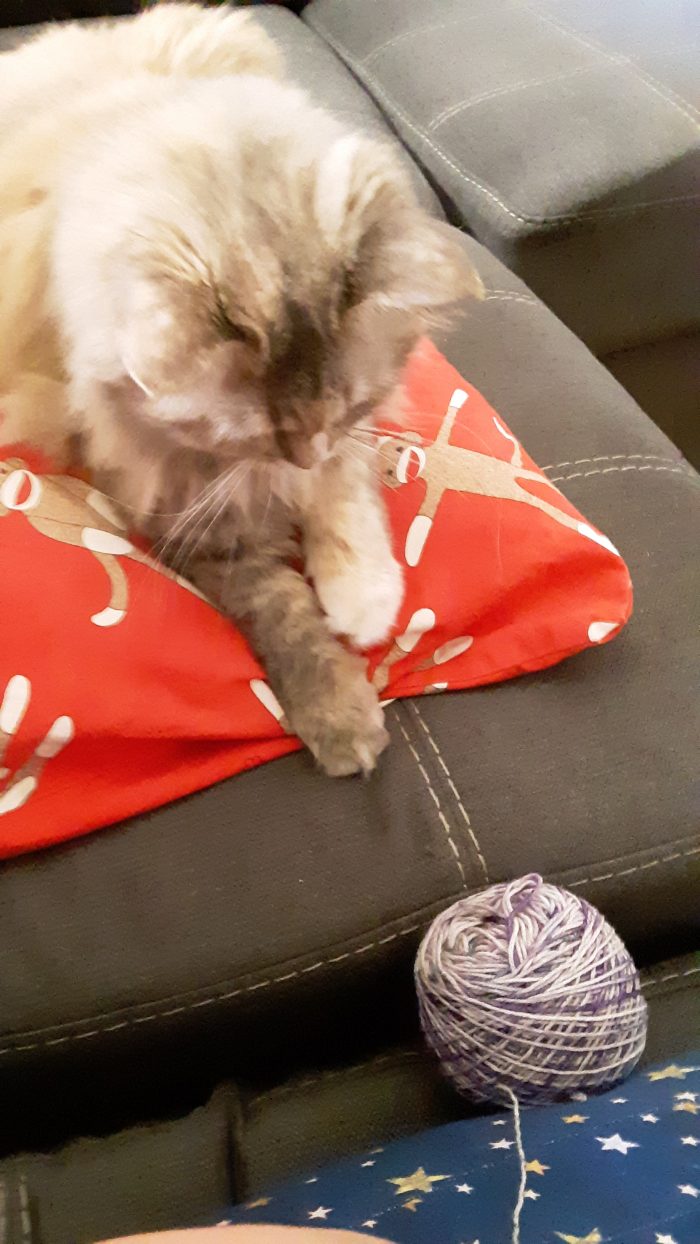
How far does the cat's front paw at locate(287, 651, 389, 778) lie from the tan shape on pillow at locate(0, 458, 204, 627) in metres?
0.18

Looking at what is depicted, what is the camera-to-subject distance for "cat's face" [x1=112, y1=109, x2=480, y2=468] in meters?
0.66

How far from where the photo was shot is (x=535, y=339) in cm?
135

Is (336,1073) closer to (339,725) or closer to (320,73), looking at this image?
(339,725)

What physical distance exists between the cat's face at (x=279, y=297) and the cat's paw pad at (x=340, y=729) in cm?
25

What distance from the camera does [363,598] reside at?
94cm

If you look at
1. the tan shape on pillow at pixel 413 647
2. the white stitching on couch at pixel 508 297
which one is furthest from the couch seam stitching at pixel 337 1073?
the white stitching on couch at pixel 508 297

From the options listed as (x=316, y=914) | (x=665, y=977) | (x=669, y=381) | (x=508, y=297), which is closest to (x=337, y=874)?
(x=316, y=914)

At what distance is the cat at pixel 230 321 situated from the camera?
27.1 inches

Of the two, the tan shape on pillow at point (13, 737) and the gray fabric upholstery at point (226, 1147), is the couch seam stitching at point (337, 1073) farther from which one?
the tan shape on pillow at point (13, 737)

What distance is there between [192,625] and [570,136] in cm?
123

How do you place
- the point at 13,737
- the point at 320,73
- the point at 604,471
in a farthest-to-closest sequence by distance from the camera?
the point at 320,73
the point at 604,471
the point at 13,737

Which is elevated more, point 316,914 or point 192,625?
point 192,625

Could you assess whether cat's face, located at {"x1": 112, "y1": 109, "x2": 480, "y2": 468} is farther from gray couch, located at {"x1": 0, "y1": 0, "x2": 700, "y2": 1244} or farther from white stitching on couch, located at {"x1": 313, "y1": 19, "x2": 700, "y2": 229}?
white stitching on couch, located at {"x1": 313, "y1": 19, "x2": 700, "y2": 229}

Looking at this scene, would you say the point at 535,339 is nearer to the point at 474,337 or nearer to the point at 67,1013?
the point at 474,337
